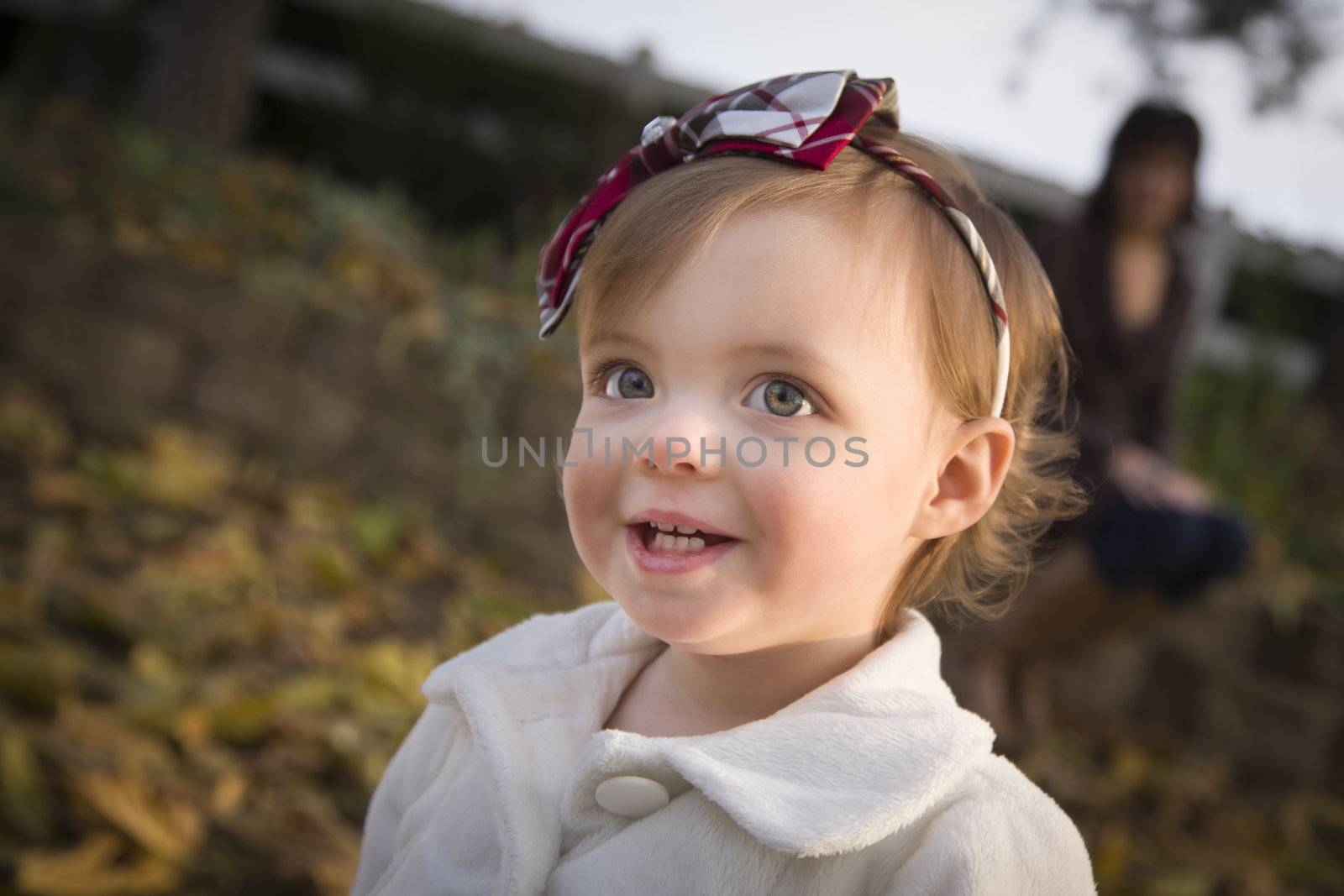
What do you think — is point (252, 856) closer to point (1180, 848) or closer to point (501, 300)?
point (1180, 848)

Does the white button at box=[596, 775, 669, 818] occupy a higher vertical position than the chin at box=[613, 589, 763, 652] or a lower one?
lower

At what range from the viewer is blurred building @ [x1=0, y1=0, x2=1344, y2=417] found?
19.6 ft

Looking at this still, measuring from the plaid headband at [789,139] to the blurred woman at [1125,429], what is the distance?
161 centimetres

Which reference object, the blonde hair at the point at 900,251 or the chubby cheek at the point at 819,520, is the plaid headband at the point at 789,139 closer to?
the blonde hair at the point at 900,251

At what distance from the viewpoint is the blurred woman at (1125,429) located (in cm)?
263

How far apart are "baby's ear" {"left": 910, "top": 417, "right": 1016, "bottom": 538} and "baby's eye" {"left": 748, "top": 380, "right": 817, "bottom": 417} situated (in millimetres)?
193

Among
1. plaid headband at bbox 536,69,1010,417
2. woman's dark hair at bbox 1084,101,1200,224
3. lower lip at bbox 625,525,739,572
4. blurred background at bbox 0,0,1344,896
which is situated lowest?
blurred background at bbox 0,0,1344,896

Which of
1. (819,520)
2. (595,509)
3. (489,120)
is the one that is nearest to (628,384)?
(595,509)

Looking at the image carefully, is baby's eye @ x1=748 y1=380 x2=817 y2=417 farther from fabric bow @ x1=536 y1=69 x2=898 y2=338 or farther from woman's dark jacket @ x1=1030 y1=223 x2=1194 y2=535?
woman's dark jacket @ x1=1030 y1=223 x2=1194 y2=535

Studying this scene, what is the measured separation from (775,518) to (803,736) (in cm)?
22

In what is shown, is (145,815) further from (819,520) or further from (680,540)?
(819,520)

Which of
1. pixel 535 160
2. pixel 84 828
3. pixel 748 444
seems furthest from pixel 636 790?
pixel 535 160

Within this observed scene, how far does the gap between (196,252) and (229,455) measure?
777 mm

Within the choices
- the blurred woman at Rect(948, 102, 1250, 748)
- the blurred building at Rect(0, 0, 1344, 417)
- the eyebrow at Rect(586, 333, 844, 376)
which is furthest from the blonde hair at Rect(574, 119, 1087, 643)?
the blurred building at Rect(0, 0, 1344, 417)
